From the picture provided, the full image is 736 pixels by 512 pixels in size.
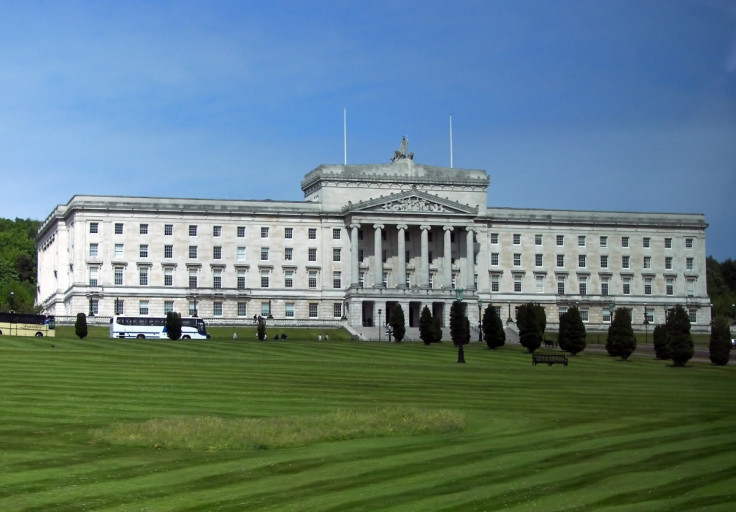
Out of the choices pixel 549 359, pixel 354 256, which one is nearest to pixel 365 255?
pixel 354 256

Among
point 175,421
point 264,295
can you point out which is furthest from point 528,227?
point 175,421

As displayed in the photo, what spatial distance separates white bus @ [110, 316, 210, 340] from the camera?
442 ft

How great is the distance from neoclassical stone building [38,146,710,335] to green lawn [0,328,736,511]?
72315mm

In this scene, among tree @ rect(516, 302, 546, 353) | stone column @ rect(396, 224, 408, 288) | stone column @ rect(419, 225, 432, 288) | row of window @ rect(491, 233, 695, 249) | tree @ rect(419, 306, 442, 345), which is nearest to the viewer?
tree @ rect(516, 302, 546, 353)

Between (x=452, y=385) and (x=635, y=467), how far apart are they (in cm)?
3207

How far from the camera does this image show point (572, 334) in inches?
4564

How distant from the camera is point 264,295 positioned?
165m

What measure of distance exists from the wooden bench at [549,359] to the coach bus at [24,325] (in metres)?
50.7

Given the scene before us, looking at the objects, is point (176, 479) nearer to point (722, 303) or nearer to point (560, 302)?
point (560, 302)

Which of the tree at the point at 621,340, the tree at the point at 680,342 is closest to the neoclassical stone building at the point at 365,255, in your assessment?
the tree at the point at 621,340

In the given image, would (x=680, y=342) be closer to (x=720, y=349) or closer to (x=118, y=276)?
(x=720, y=349)

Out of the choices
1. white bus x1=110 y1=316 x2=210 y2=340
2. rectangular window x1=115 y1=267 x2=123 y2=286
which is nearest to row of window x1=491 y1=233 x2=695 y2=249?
rectangular window x1=115 y1=267 x2=123 y2=286

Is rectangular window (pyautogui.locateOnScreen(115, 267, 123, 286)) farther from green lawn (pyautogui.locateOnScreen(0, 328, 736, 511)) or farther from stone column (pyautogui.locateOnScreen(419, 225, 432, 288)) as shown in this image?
green lawn (pyautogui.locateOnScreen(0, 328, 736, 511))

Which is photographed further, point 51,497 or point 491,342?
point 491,342
